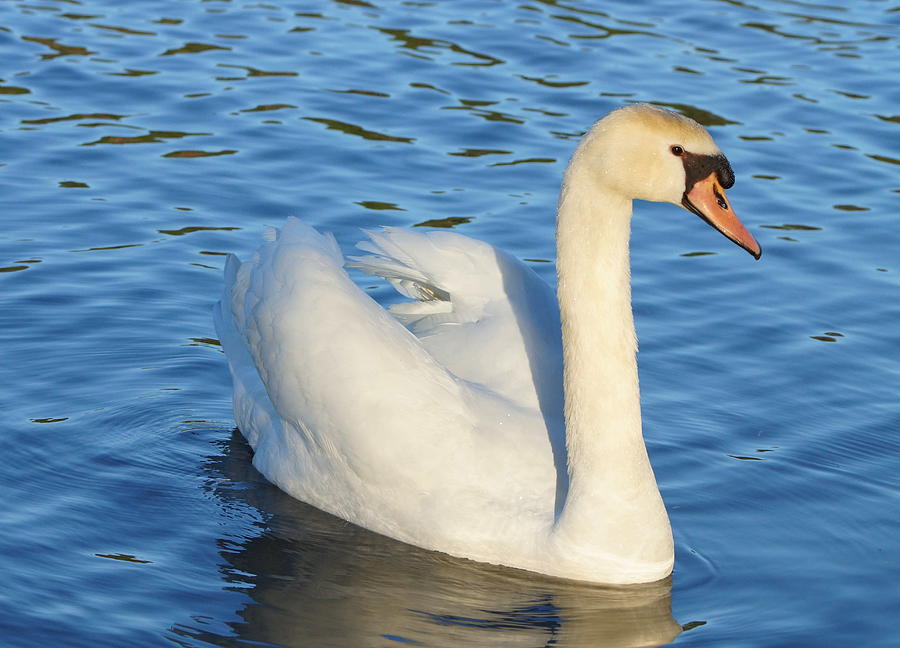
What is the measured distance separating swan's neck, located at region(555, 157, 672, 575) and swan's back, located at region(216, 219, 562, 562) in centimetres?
21

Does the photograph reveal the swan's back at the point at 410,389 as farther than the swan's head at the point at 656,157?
Yes

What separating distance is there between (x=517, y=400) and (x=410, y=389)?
0.61m

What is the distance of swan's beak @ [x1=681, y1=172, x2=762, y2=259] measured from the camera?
6.32m

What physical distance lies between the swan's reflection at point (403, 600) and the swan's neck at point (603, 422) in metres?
0.21

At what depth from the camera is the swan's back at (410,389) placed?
6703mm

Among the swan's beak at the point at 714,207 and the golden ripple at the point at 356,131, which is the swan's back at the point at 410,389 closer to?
the swan's beak at the point at 714,207

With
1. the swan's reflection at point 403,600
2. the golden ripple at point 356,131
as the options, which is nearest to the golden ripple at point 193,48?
the golden ripple at point 356,131

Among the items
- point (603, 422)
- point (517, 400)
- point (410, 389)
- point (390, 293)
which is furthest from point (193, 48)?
point (603, 422)

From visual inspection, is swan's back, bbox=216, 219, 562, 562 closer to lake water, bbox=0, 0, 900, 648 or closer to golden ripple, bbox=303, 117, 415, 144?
lake water, bbox=0, 0, 900, 648

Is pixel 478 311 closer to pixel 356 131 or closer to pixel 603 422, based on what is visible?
pixel 603 422

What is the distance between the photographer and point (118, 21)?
1436 centimetres

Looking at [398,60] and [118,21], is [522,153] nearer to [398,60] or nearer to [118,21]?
[398,60]

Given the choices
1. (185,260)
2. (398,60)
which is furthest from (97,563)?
(398,60)

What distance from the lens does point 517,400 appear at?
711 centimetres
